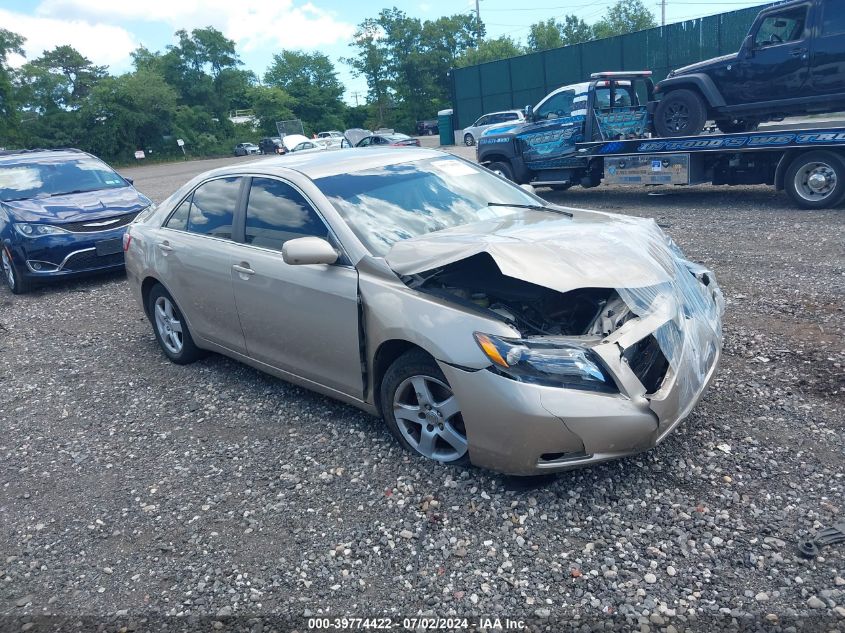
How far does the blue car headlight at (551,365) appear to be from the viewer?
10.3 ft

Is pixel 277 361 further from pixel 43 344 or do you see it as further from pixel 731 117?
pixel 731 117

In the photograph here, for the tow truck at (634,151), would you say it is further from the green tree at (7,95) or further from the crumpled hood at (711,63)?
the green tree at (7,95)

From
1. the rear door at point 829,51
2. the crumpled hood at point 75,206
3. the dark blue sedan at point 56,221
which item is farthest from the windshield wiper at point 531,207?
the rear door at point 829,51

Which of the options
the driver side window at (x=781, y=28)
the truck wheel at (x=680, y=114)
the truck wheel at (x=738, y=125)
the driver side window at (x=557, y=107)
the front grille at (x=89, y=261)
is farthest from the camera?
the driver side window at (x=557, y=107)

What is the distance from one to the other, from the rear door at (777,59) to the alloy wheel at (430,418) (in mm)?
9778

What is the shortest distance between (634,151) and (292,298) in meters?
9.29

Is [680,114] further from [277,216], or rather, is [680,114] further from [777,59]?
[277,216]

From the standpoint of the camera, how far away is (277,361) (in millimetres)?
4492

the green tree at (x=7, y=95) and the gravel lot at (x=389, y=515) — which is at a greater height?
the green tree at (x=7, y=95)

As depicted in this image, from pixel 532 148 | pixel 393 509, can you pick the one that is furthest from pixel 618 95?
pixel 393 509

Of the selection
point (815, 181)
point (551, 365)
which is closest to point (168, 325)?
point (551, 365)

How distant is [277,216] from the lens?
4.46 metres

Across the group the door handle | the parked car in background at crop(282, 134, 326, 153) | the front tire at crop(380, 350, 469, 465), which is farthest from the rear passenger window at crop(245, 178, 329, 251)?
the parked car in background at crop(282, 134, 326, 153)

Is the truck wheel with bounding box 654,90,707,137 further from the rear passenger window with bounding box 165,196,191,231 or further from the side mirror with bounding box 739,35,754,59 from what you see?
the rear passenger window with bounding box 165,196,191,231
